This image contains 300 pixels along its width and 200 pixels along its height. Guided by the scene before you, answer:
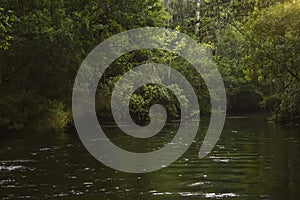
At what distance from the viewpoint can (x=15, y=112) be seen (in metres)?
28.8

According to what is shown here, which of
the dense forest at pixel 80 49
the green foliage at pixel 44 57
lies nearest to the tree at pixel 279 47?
the dense forest at pixel 80 49

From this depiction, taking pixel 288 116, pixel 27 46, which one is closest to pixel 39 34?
pixel 27 46

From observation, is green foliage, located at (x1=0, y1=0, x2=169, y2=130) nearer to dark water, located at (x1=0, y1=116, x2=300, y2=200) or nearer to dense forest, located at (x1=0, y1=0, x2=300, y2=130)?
dense forest, located at (x1=0, y1=0, x2=300, y2=130)

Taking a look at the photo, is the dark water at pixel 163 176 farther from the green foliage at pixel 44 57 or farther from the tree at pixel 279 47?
the tree at pixel 279 47

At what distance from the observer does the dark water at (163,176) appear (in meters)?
12.0

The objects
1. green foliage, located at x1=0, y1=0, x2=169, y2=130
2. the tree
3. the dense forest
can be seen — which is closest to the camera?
green foliage, located at x1=0, y1=0, x2=169, y2=130

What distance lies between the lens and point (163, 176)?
1463 cm

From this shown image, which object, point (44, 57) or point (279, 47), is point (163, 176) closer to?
point (44, 57)

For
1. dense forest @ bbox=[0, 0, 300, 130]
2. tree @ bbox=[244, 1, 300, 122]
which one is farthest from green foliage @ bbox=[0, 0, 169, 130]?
tree @ bbox=[244, 1, 300, 122]

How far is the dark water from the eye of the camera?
12000 mm

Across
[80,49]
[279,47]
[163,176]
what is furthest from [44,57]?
[163,176]

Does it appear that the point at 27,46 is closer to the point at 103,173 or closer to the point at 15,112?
the point at 15,112

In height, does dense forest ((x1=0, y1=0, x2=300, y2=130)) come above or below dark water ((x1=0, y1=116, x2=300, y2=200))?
above

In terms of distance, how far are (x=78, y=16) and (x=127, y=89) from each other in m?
11.6
